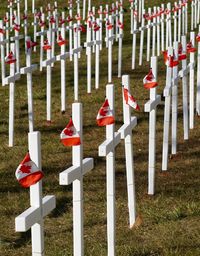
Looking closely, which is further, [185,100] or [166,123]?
[185,100]

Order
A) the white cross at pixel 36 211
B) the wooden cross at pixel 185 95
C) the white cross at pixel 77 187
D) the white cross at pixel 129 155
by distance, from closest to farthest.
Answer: the white cross at pixel 36 211 → the white cross at pixel 77 187 → the white cross at pixel 129 155 → the wooden cross at pixel 185 95

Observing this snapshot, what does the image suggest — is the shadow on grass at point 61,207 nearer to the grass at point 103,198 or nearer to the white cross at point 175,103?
the grass at point 103,198

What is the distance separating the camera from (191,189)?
→ 737 cm

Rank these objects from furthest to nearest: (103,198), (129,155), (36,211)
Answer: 1. (103,198)
2. (129,155)
3. (36,211)

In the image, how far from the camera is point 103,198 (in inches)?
285

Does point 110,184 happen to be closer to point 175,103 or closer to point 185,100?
point 175,103

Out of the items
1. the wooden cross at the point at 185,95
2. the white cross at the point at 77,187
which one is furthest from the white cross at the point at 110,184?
the wooden cross at the point at 185,95

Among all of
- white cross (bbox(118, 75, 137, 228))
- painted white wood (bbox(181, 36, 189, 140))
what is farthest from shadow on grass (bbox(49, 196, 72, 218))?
painted white wood (bbox(181, 36, 189, 140))

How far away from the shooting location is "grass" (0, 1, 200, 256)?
19.5 ft

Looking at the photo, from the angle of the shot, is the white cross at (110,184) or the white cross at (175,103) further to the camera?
the white cross at (175,103)

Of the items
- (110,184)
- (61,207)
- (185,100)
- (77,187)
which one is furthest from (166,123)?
(77,187)

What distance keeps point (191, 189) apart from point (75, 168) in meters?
2.88

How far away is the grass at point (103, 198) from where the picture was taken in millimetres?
5934

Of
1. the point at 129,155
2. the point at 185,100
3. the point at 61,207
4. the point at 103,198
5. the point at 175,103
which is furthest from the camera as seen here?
the point at 185,100
